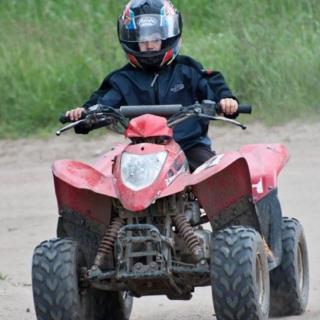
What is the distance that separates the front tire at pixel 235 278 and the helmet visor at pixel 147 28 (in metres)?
1.52

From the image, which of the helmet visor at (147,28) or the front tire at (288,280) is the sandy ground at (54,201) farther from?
the helmet visor at (147,28)

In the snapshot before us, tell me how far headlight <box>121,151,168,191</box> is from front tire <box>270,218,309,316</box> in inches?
49.7

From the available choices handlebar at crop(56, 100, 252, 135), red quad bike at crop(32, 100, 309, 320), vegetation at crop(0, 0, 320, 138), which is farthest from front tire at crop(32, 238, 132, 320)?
vegetation at crop(0, 0, 320, 138)

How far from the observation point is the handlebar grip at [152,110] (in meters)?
6.49

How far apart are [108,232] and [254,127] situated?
672cm

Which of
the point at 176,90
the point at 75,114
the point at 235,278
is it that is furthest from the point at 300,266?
the point at 75,114

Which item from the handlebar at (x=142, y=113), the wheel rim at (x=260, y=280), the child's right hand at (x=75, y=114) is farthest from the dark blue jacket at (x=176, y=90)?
the wheel rim at (x=260, y=280)

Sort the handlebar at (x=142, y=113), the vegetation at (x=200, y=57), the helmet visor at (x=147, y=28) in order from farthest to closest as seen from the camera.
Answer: the vegetation at (x=200, y=57) < the helmet visor at (x=147, y=28) < the handlebar at (x=142, y=113)

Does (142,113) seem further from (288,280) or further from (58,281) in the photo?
(288,280)

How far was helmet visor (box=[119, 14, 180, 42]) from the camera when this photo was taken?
683cm

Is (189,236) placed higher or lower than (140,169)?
lower

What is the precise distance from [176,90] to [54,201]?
4642 mm

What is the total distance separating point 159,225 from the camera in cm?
620

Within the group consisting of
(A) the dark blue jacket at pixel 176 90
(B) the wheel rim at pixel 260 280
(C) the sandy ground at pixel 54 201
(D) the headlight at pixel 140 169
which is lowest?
(C) the sandy ground at pixel 54 201
